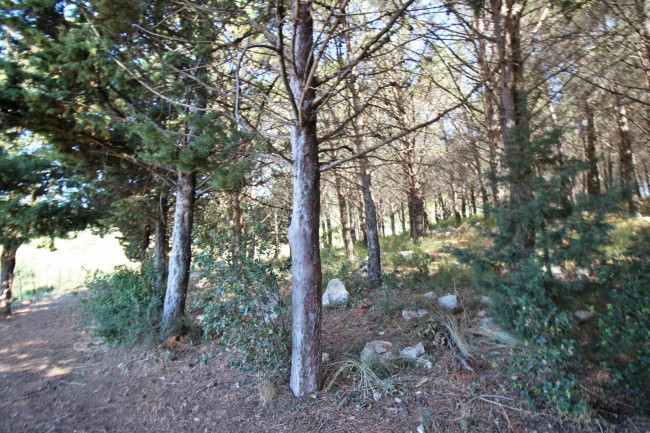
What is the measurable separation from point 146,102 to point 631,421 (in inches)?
335

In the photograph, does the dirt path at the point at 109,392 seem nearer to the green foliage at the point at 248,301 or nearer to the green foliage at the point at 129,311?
the green foliage at the point at 129,311

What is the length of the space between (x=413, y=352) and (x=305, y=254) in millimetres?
2041

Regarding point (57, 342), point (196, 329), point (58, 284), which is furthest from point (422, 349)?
point (58, 284)

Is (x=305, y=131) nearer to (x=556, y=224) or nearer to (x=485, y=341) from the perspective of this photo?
(x=556, y=224)

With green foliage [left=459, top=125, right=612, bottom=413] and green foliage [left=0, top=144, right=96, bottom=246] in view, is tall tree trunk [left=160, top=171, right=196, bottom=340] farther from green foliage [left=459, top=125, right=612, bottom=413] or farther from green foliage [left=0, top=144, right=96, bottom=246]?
green foliage [left=459, top=125, right=612, bottom=413]

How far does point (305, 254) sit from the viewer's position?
4.18m

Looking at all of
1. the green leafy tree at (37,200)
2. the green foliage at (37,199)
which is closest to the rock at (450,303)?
the green foliage at (37,199)

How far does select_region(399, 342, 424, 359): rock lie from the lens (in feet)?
15.2

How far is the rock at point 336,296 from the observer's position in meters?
7.87

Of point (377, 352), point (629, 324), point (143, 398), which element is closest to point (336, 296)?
point (377, 352)

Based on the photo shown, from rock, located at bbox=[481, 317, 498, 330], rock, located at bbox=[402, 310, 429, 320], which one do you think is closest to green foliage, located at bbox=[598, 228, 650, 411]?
rock, located at bbox=[481, 317, 498, 330]

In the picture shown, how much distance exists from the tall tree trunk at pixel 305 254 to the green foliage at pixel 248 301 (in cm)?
43

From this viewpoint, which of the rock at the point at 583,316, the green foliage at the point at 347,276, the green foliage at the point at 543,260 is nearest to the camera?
the green foliage at the point at 543,260

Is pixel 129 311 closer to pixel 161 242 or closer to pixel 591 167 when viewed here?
pixel 161 242
